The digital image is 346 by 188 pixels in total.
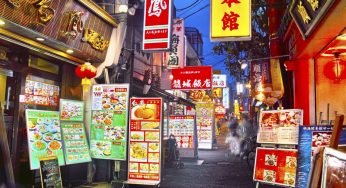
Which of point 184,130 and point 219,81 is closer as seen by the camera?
point 184,130

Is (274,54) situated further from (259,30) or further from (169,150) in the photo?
(169,150)

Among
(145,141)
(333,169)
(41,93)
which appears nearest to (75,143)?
(41,93)

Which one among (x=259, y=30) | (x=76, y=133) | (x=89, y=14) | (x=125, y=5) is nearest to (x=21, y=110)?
(x=76, y=133)

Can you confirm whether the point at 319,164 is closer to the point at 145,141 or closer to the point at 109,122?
the point at 145,141

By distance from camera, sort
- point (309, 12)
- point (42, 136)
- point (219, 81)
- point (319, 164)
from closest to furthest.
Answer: point (319, 164) → point (309, 12) → point (42, 136) → point (219, 81)

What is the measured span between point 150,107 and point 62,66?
3.44m

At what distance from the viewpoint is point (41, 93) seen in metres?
9.71

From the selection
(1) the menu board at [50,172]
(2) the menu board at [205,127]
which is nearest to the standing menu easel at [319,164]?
(1) the menu board at [50,172]

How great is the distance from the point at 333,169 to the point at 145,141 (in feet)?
23.3

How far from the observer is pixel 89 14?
10.2 meters

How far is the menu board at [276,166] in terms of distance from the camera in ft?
24.5

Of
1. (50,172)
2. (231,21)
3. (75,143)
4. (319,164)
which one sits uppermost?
(231,21)

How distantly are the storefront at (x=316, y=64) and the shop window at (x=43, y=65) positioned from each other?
7.25 meters

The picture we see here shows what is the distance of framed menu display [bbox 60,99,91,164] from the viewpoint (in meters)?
9.22
